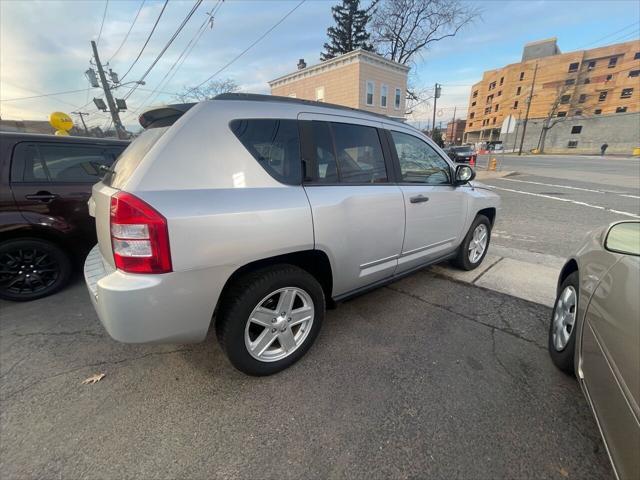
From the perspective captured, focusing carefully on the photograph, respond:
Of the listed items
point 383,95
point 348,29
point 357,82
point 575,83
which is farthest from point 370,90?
point 575,83

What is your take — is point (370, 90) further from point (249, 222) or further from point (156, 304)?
point (156, 304)

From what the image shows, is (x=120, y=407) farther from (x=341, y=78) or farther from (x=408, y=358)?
(x=341, y=78)

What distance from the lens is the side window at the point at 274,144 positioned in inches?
71.9

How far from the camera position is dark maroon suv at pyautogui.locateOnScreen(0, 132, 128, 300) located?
10.0 ft

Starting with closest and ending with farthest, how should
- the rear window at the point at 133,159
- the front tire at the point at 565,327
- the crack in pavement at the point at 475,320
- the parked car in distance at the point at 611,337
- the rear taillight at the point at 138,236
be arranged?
the parked car in distance at the point at 611,337 → the rear taillight at the point at 138,236 → the rear window at the point at 133,159 → the front tire at the point at 565,327 → the crack in pavement at the point at 475,320

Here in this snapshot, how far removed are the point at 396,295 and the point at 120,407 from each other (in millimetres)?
2651

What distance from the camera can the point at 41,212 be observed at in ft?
10.5

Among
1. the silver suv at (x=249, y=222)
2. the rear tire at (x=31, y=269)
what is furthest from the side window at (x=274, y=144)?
the rear tire at (x=31, y=269)

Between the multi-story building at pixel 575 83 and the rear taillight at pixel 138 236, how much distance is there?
6204 cm

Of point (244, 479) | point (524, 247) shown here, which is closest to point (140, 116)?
point (244, 479)

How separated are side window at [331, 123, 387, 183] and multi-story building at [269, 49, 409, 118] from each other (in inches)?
811

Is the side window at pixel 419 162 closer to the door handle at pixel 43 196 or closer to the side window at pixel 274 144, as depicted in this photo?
the side window at pixel 274 144

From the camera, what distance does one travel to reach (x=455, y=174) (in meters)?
3.26

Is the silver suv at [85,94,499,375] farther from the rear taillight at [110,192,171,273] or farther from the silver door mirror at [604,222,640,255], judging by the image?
the silver door mirror at [604,222,640,255]
